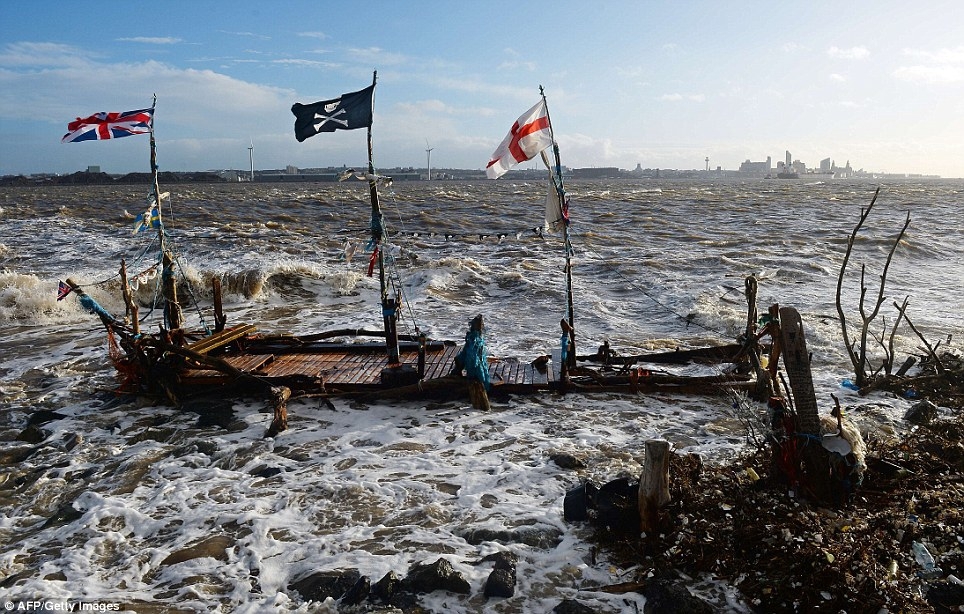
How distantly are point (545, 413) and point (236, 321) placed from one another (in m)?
10.3

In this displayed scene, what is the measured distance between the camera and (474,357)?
29.6 feet

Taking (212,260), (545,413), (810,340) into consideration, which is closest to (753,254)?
(810,340)

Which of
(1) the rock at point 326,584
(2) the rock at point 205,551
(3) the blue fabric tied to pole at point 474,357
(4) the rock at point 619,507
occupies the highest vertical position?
(3) the blue fabric tied to pole at point 474,357

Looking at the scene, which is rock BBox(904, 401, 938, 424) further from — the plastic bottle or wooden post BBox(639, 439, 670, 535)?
wooden post BBox(639, 439, 670, 535)

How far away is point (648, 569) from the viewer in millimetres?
5219

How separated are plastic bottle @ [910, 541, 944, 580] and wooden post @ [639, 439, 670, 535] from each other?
186 cm

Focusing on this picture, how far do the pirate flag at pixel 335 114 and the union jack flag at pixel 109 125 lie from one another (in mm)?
3199

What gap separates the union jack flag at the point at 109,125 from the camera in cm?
1027

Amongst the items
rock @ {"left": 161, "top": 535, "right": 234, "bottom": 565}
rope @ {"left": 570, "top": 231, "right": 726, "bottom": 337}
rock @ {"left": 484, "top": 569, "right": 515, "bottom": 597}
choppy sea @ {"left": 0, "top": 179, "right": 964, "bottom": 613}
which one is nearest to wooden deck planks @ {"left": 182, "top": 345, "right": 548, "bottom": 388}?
choppy sea @ {"left": 0, "top": 179, "right": 964, "bottom": 613}

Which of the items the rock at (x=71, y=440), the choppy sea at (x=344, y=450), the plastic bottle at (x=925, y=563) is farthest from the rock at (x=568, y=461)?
the rock at (x=71, y=440)
